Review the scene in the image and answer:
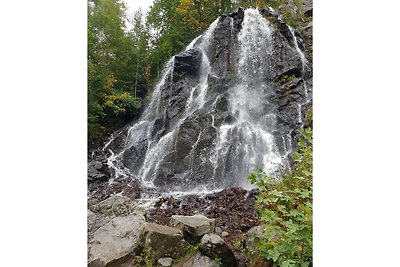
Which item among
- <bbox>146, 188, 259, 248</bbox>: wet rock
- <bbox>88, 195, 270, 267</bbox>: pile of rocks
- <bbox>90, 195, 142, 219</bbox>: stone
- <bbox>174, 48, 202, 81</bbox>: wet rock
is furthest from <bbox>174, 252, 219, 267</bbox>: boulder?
<bbox>174, 48, 202, 81</bbox>: wet rock

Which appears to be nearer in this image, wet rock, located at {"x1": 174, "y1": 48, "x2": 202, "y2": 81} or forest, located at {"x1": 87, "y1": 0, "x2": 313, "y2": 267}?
forest, located at {"x1": 87, "y1": 0, "x2": 313, "y2": 267}

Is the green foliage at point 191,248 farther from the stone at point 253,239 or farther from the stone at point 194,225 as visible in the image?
the stone at point 253,239

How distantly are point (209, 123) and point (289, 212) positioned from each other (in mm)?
897

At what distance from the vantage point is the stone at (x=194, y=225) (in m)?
2.11

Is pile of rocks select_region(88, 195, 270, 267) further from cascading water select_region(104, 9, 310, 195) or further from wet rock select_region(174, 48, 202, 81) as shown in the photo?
wet rock select_region(174, 48, 202, 81)

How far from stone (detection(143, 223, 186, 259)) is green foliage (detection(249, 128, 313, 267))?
0.47m

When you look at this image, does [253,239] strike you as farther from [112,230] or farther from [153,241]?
[112,230]

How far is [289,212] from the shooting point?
182cm

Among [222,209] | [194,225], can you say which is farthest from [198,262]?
[222,209]

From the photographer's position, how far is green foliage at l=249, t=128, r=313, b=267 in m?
1.74
